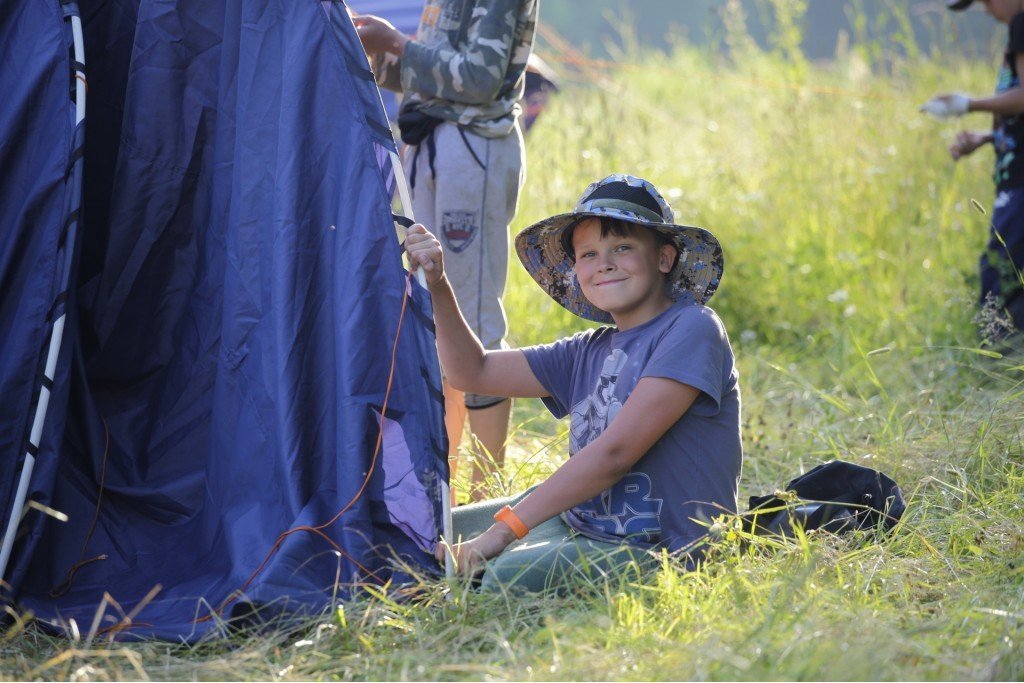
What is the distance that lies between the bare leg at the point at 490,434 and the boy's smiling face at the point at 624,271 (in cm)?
67

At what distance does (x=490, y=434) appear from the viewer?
3.08 metres

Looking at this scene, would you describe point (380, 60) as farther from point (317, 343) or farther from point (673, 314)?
point (673, 314)

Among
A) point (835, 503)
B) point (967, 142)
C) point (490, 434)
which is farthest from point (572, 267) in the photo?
point (967, 142)

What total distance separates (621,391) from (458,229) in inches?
31.4

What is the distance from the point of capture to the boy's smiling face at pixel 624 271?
2422 millimetres

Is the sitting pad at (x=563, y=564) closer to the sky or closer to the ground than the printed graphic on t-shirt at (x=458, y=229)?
closer to the ground

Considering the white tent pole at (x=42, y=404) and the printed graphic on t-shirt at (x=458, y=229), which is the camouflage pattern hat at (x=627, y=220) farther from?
the white tent pole at (x=42, y=404)

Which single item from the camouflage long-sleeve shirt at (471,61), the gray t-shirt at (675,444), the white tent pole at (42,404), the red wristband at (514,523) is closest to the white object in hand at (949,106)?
the camouflage long-sleeve shirt at (471,61)

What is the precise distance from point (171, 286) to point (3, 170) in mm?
446

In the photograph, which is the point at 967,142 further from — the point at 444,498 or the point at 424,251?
the point at 444,498

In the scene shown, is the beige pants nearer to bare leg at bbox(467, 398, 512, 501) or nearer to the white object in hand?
bare leg at bbox(467, 398, 512, 501)

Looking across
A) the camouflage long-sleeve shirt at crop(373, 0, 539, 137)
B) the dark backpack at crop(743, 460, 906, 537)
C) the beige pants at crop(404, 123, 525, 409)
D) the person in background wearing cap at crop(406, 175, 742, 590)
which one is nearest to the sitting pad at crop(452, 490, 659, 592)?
the person in background wearing cap at crop(406, 175, 742, 590)

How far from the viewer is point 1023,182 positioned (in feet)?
12.6

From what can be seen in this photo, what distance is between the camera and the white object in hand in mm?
3868
